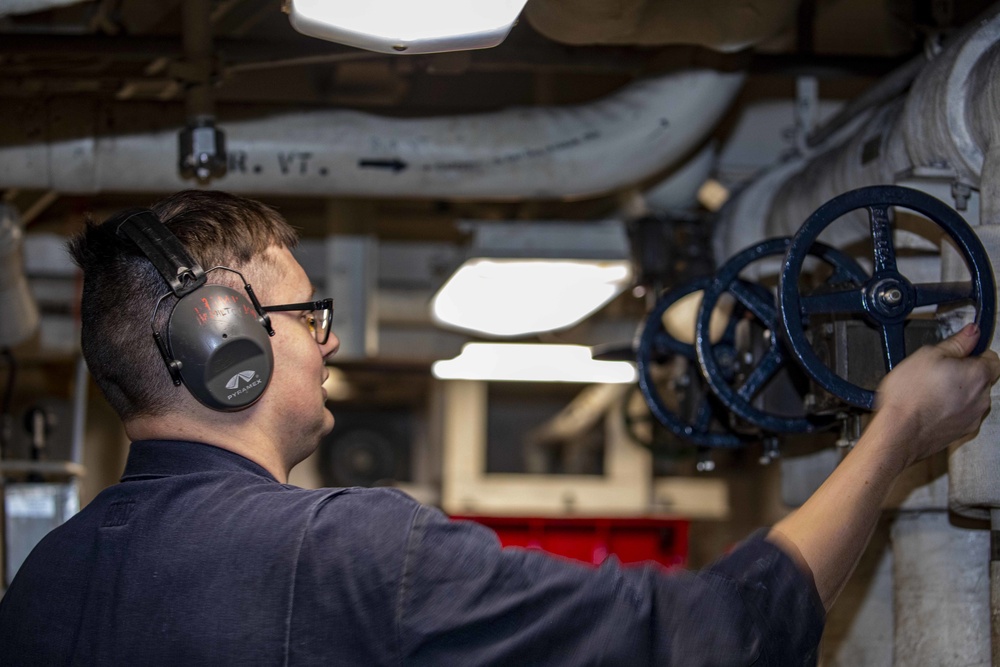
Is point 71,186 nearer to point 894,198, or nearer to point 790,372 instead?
point 790,372

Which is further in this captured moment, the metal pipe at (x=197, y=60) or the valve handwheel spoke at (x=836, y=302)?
the metal pipe at (x=197, y=60)

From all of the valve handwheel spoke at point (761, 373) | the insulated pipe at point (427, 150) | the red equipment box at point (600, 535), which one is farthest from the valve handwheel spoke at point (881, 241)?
the red equipment box at point (600, 535)

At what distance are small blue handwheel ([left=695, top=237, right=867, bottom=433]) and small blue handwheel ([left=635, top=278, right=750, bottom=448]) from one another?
0.43 ft

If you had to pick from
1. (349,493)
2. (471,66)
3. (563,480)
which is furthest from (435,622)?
(563,480)

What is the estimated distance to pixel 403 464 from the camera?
6.82 m

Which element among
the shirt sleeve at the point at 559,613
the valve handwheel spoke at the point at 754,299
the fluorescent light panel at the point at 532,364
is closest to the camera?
the shirt sleeve at the point at 559,613

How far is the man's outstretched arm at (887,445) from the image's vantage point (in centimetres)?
132

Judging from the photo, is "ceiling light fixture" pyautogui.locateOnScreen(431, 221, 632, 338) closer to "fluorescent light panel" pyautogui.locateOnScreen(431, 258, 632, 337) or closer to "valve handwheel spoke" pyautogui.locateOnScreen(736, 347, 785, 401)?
"fluorescent light panel" pyautogui.locateOnScreen(431, 258, 632, 337)

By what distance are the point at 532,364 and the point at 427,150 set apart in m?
1.88

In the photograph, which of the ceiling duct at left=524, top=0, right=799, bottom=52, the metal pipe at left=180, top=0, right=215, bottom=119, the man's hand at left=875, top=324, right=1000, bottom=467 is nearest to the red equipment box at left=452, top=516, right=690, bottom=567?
the metal pipe at left=180, top=0, right=215, bottom=119

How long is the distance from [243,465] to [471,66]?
4.93 feet

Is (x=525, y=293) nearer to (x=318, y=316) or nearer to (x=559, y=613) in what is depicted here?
(x=318, y=316)

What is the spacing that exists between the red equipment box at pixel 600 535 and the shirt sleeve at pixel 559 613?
353 centimetres

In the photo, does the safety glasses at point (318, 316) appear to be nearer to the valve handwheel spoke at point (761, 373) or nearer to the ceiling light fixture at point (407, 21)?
the ceiling light fixture at point (407, 21)
